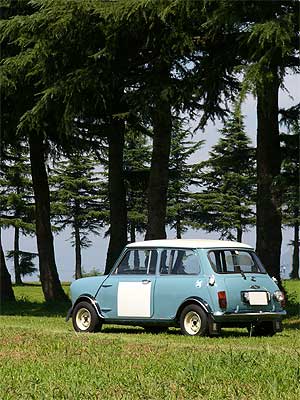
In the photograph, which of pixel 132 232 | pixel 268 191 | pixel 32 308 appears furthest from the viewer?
pixel 132 232

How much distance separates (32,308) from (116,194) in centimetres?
423

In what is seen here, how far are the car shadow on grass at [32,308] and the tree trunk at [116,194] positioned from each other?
6.26 feet

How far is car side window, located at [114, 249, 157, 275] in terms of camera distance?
15.7m

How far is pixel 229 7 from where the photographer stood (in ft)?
54.5

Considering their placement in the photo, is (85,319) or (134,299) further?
(85,319)

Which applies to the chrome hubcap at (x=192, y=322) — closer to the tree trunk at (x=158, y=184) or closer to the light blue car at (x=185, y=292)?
the light blue car at (x=185, y=292)

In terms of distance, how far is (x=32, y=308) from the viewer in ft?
86.1

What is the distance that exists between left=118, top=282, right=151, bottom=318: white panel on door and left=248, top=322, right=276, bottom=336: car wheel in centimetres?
195

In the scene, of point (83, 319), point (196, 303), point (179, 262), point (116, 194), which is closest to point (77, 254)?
point (116, 194)

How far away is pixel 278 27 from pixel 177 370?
28.7 feet

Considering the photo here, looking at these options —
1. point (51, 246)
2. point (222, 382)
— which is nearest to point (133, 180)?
point (51, 246)

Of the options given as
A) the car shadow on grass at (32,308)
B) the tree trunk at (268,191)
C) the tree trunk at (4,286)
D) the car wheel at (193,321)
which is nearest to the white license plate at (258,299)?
the car wheel at (193,321)

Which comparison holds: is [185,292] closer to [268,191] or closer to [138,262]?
[138,262]

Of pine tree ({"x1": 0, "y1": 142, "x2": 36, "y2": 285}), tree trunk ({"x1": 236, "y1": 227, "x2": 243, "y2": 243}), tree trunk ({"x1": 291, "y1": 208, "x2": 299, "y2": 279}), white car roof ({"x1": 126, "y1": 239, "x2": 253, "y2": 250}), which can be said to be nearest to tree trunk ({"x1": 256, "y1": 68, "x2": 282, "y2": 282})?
white car roof ({"x1": 126, "y1": 239, "x2": 253, "y2": 250})
